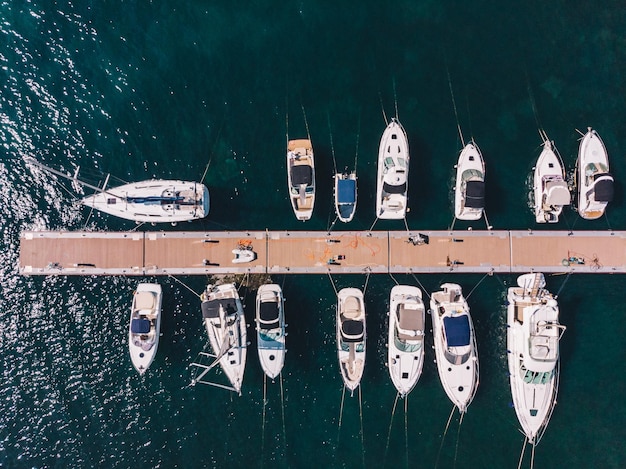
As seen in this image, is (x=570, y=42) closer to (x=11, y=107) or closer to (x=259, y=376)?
(x=259, y=376)

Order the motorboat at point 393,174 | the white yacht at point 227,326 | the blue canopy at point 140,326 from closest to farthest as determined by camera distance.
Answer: the white yacht at point 227,326 → the blue canopy at point 140,326 → the motorboat at point 393,174

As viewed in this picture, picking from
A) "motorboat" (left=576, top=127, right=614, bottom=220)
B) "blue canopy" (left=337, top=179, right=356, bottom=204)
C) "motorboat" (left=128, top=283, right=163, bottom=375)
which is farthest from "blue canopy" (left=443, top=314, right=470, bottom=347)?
"motorboat" (left=128, top=283, right=163, bottom=375)

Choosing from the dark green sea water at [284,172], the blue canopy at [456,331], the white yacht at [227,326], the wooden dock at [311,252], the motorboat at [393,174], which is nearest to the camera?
the blue canopy at [456,331]

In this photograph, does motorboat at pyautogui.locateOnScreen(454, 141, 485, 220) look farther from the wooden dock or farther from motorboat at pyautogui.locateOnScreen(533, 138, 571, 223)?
motorboat at pyautogui.locateOnScreen(533, 138, 571, 223)

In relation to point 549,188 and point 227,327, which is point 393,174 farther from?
point 227,327

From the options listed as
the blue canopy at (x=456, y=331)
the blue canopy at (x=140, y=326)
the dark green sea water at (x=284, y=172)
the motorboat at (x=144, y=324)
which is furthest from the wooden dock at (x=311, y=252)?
the blue canopy at (x=456, y=331)

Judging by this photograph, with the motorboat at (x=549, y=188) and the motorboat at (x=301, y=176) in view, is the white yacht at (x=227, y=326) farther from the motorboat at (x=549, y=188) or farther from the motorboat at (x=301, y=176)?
the motorboat at (x=549, y=188)

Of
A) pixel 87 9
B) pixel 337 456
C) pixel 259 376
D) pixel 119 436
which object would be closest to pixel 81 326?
pixel 119 436
